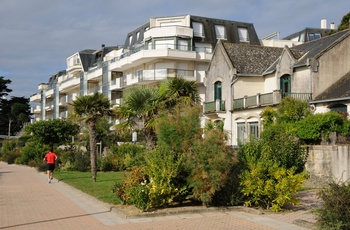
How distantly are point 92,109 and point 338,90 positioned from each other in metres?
14.1

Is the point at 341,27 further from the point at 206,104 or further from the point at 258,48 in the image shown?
the point at 206,104

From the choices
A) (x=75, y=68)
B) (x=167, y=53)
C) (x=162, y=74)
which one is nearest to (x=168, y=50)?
(x=167, y=53)

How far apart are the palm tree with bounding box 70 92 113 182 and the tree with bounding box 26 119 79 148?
14.7 metres

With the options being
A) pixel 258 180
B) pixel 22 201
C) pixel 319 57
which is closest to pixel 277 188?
pixel 258 180

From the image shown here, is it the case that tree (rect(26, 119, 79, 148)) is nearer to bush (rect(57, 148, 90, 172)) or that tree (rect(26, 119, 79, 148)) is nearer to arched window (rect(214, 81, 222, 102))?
bush (rect(57, 148, 90, 172))

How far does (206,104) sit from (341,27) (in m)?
15.5

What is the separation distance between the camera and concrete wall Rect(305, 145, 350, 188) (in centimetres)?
1769

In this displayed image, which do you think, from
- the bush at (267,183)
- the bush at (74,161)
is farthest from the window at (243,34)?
the bush at (267,183)

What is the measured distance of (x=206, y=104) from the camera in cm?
3541

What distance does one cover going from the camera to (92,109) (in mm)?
21141

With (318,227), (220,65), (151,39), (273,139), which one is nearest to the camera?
(318,227)

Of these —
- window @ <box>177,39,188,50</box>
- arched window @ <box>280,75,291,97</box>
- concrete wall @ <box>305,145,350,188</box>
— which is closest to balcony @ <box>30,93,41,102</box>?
window @ <box>177,39,188,50</box>

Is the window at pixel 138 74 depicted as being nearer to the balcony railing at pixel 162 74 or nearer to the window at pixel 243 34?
the balcony railing at pixel 162 74

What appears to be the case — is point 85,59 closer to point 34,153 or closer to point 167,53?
point 167,53
